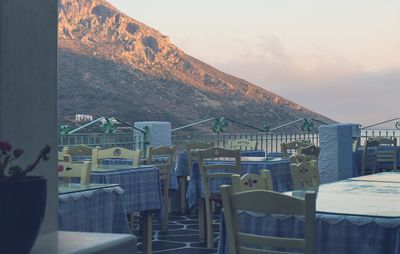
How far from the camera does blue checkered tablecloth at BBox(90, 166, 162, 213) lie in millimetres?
5009

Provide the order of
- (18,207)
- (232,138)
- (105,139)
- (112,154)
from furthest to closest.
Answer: (232,138), (105,139), (112,154), (18,207)

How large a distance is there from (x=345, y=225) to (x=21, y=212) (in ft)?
5.04

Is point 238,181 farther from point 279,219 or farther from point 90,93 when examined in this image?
point 90,93

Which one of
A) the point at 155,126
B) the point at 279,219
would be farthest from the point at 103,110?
the point at 279,219

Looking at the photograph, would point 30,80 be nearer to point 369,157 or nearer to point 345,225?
point 345,225

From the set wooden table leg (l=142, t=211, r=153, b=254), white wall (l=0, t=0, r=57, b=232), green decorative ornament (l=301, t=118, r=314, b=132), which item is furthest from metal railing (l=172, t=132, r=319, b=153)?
white wall (l=0, t=0, r=57, b=232)

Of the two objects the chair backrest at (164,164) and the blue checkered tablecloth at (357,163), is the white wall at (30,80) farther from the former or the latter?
the blue checkered tablecloth at (357,163)

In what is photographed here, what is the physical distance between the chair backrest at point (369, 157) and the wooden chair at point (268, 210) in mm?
6177

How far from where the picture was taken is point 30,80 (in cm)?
198

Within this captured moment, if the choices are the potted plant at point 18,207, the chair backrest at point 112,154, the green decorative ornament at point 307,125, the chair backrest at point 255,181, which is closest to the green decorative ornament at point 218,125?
the green decorative ornament at point 307,125

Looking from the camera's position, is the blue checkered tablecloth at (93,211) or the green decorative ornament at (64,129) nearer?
the blue checkered tablecloth at (93,211)

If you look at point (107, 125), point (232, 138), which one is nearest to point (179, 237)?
point (107, 125)

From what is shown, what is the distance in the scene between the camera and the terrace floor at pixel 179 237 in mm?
5796

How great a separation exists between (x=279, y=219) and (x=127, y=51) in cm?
4786
